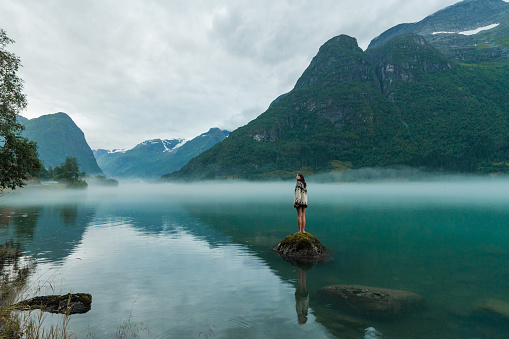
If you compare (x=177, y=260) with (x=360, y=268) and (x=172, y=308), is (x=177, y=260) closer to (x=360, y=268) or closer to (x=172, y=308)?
(x=172, y=308)

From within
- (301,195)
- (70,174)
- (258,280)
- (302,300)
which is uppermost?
(70,174)

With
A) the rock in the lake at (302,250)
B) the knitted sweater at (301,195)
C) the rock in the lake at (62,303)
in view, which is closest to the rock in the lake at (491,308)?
the rock in the lake at (302,250)

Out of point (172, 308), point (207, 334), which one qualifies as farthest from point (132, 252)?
point (207, 334)

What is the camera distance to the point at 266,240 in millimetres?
30266

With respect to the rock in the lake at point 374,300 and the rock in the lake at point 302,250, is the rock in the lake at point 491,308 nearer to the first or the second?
the rock in the lake at point 374,300

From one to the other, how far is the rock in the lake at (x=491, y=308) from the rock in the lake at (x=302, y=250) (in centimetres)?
966

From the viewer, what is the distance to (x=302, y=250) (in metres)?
22.1

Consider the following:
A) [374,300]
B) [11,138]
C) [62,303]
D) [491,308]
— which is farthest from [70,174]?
[491,308]

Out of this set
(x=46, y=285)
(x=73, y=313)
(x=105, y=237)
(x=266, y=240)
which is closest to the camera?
(x=73, y=313)

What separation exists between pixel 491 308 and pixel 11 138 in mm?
32267

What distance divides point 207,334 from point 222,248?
16.3m

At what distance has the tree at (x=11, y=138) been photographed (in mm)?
22703

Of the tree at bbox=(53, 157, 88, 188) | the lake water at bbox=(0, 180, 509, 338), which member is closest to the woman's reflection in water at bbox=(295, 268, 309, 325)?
the lake water at bbox=(0, 180, 509, 338)

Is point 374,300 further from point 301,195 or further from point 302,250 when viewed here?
point 301,195
